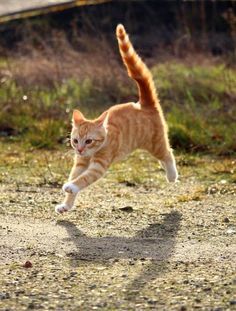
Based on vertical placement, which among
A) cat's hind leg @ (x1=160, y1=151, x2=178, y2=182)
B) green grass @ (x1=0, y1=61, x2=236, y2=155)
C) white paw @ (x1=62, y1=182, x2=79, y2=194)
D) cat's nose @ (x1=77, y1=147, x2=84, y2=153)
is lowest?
green grass @ (x1=0, y1=61, x2=236, y2=155)

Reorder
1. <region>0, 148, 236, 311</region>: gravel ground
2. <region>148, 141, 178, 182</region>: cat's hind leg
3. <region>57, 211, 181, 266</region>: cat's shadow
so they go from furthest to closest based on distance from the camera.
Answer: <region>148, 141, 178, 182</region>: cat's hind leg < <region>57, 211, 181, 266</region>: cat's shadow < <region>0, 148, 236, 311</region>: gravel ground

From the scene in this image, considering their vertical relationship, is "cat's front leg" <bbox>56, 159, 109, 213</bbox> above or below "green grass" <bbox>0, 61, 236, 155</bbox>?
above

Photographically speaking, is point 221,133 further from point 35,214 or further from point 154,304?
point 154,304

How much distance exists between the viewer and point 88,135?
7.35m

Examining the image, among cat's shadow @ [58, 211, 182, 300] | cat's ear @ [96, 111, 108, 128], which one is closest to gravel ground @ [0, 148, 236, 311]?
cat's shadow @ [58, 211, 182, 300]

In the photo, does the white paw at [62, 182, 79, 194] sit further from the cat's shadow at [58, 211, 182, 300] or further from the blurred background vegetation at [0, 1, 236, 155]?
the blurred background vegetation at [0, 1, 236, 155]

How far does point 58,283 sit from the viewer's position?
557 centimetres

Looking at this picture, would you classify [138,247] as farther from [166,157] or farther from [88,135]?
[166,157]

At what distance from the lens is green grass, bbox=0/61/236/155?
9984mm

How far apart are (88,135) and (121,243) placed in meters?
1.16

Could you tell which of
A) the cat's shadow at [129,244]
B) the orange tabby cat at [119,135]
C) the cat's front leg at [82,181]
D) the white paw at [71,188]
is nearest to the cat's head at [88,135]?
the orange tabby cat at [119,135]

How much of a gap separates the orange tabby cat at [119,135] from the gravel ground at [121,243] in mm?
225

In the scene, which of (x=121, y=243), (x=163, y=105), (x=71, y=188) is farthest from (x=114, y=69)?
(x=121, y=243)

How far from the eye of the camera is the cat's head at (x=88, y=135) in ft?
24.1
